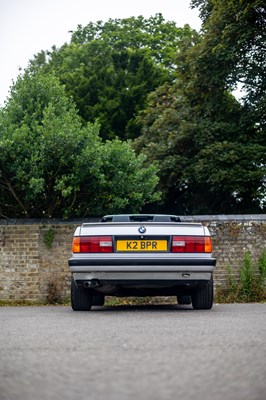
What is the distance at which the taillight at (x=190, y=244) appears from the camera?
11250 mm

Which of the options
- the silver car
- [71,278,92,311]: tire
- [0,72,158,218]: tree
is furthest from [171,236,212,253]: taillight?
[0,72,158,218]: tree

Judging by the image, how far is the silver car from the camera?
11070 millimetres

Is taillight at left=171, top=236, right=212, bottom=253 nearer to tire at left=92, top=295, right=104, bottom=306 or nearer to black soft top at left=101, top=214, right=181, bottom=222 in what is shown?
black soft top at left=101, top=214, right=181, bottom=222

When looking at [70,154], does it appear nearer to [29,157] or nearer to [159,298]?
[29,157]

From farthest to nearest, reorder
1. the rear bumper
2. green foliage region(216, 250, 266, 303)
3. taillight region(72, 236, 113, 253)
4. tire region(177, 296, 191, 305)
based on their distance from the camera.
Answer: green foliage region(216, 250, 266, 303)
tire region(177, 296, 191, 305)
taillight region(72, 236, 113, 253)
the rear bumper

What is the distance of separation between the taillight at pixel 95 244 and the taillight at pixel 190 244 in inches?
34.0

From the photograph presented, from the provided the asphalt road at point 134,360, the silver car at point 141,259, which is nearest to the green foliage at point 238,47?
the silver car at point 141,259

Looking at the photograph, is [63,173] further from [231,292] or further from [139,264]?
[139,264]

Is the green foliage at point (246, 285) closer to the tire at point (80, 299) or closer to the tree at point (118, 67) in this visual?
the tire at point (80, 299)

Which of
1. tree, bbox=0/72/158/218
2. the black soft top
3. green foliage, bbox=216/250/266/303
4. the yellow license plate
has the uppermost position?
tree, bbox=0/72/158/218

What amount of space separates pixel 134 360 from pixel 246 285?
398 inches

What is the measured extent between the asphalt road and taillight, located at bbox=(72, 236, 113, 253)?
6.27ft

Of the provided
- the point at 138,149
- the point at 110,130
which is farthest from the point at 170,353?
the point at 110,130

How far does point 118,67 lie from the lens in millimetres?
45031
